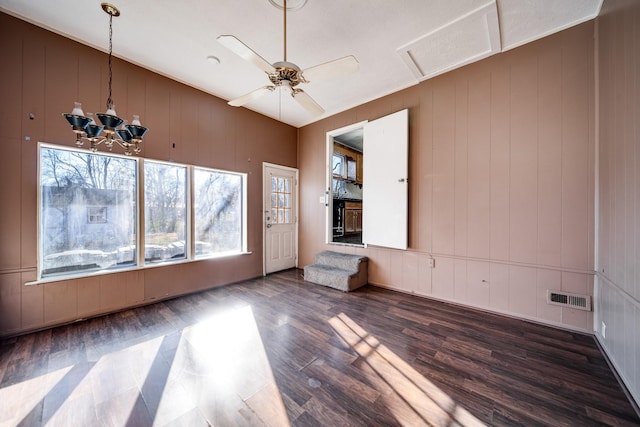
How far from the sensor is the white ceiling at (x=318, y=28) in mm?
2170

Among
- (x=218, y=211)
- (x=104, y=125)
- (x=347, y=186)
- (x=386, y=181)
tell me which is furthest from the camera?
(x=347, y=186)

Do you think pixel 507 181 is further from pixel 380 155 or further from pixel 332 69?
pixel 332 69

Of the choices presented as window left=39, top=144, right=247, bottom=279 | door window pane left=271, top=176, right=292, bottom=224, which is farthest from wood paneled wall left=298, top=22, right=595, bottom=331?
window left=39, top=144, right=247, bottom=279

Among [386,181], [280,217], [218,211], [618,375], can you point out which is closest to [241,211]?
[218,211]

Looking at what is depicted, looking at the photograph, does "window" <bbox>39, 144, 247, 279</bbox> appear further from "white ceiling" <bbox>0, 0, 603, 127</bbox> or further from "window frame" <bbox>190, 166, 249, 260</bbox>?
"white ceiling" <bbox>0, 0, 603, 127</bbox>

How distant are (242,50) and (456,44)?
2409mm

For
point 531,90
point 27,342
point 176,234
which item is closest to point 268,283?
point 176,234

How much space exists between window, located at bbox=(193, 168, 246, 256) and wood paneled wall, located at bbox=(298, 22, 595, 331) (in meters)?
2.82

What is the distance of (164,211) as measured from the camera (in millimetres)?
3318

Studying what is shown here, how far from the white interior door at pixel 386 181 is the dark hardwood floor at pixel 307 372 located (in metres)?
1.24

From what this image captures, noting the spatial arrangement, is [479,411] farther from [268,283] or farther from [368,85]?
[368,85]

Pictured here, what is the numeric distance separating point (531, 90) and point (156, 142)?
4687mm

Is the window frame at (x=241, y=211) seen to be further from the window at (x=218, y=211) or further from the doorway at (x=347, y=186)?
the doorway at (x=347, y=186)

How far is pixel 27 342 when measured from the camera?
222 centimetres
